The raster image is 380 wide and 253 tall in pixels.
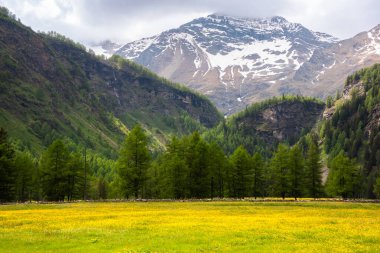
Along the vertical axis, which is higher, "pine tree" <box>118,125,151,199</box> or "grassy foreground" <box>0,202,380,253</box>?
"pine tree" <box>118,125,151,199</box>

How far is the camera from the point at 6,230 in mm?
34406

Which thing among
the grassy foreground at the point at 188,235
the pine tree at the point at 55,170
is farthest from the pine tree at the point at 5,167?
the grassy foreground at the point at 188,235

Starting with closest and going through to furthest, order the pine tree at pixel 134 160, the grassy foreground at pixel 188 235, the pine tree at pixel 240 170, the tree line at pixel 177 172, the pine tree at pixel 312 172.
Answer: the grassy foreground at pixel 188 235
the pine tree at pixel 134 160
the tree line at pixel 177 172
the pine tree at pixel 240 170
the pine tree at pixel 312 172

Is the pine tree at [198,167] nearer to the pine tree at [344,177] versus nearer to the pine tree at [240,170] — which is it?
the pine tree at [240,170]

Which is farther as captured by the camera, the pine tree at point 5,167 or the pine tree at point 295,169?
the pine tree at point 295,169

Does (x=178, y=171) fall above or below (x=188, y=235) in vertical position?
above

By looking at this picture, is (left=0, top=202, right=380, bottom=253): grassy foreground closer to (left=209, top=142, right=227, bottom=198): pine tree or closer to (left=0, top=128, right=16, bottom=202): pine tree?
(left=0, top=128, right=16, bottom=202): pine tree

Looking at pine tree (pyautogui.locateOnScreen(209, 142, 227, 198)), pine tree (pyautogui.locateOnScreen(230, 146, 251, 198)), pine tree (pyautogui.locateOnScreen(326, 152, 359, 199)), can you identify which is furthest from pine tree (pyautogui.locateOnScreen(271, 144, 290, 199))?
pine tree (pyautogui.locateOnScreen(326, 152, 359, 199))

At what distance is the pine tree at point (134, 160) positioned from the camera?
8188 cm

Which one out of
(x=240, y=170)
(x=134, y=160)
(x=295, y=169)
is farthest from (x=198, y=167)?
(x=295, y=169)

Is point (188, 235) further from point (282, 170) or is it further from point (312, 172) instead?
point (312, 172)

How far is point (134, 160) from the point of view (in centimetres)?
8312

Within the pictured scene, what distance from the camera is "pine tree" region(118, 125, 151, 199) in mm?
81875

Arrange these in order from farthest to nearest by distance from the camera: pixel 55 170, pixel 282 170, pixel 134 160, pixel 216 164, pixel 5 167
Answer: pixel 282 170
pixel 216 164
pixel 55 170
pixel 134 160
pixel 5 167
